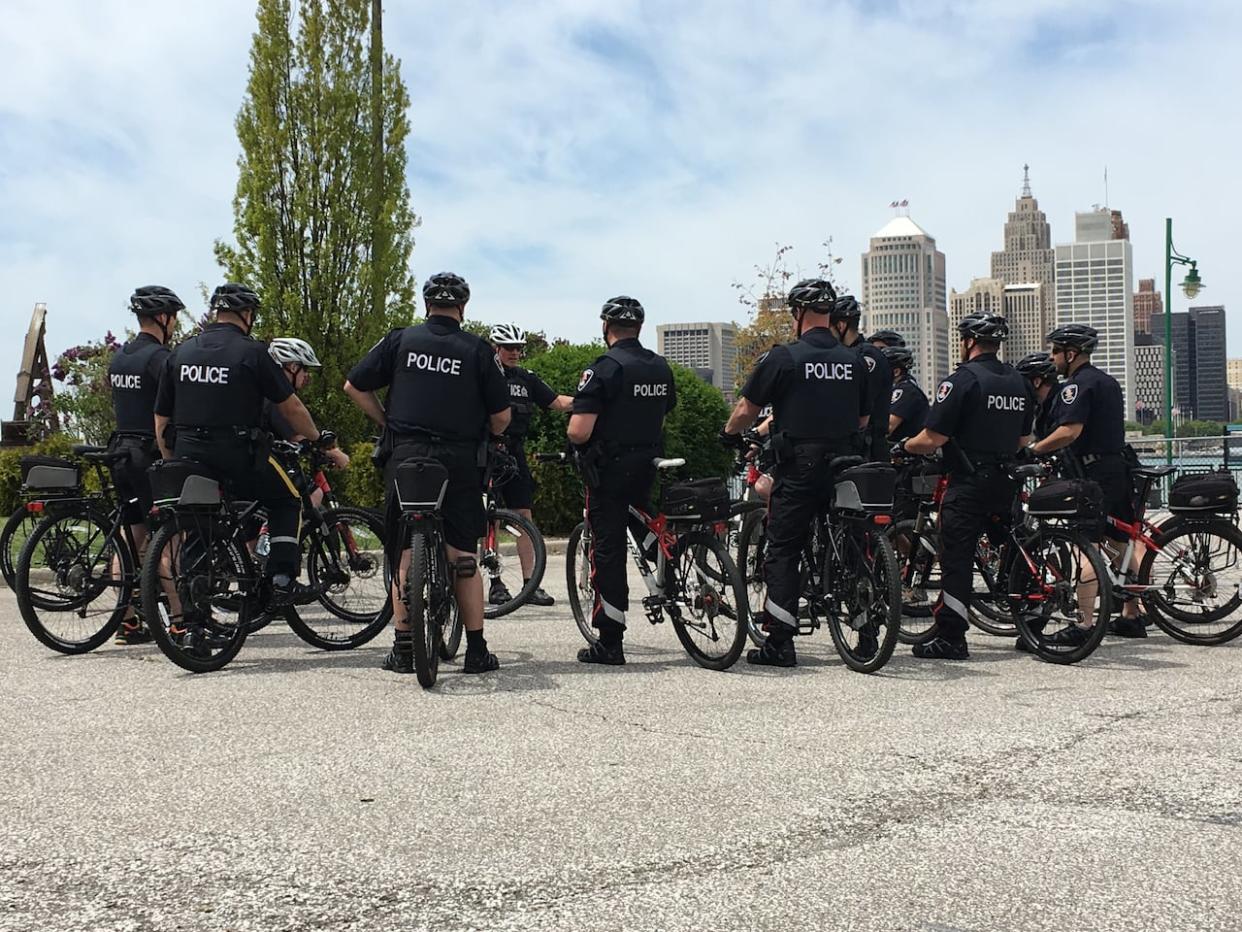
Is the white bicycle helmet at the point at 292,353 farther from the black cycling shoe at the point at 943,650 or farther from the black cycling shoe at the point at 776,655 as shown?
the black cycling shoe at the point at 943,650

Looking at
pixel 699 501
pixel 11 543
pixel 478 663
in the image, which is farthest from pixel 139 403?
Answer: pixel 699 501

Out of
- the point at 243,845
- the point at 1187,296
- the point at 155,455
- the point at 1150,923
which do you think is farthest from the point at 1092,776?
the point at 1187,296

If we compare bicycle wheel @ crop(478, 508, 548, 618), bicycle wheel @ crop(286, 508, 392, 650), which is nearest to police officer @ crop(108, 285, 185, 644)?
bicycle wheel @ crop(286, 508, 392, 650)

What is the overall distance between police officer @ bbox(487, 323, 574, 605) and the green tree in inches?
315

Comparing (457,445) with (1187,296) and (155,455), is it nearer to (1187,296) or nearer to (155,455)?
(155,455)

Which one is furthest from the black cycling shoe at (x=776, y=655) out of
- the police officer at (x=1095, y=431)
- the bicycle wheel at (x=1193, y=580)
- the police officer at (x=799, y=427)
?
the bicycle wheel at (x=1193, y=580)

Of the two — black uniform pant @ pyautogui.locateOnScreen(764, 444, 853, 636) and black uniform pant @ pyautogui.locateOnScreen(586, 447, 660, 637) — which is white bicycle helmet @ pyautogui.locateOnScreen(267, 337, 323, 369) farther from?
black uniform pant @ pyautogui.locateOnScreen(764, 444, 853, 636)

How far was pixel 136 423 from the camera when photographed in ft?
25.3

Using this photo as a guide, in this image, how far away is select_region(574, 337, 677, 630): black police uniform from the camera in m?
7.11

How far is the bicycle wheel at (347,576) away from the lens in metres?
A: 7.61

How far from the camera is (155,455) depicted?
25.3ft

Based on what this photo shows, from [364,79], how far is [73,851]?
1598 cm

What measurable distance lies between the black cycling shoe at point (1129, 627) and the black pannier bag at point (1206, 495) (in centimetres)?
86

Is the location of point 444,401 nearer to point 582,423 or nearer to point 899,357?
point 582,423
